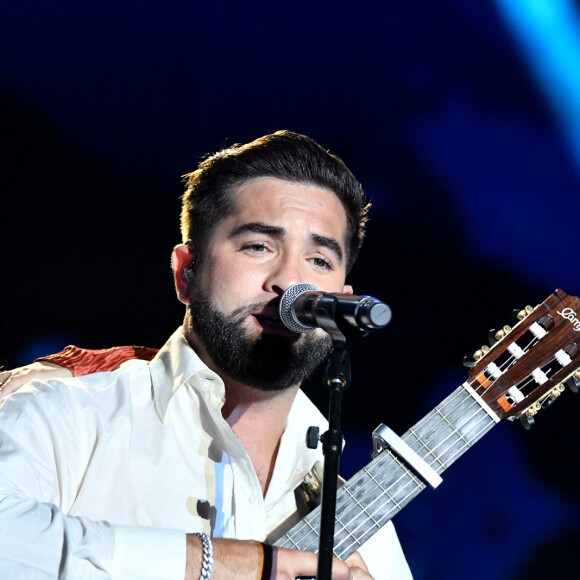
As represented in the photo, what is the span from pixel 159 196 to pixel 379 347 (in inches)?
47.3

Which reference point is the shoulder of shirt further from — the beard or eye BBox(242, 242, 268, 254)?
eye BBox(242, 242, 268, 254)

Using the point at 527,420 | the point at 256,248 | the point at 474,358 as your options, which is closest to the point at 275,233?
the point at 256,248

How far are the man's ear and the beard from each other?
Result: 13 centimetres

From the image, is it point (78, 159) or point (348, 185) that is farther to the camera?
point (78, 159)

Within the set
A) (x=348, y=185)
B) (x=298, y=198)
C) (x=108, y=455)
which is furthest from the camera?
(x=348, y=185)

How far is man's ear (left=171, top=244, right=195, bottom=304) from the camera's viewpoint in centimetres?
223

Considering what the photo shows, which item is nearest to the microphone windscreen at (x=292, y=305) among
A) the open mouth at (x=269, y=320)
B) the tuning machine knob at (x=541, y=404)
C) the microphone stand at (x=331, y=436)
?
the microphone stand at (x=331, y=436)

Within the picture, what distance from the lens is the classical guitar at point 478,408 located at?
1930 millimetres

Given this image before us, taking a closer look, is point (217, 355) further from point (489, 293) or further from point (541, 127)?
point (541, 127)

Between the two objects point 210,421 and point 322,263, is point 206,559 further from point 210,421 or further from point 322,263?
point 322,263

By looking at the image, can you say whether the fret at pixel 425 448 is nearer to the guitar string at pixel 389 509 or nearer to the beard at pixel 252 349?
the guitar string at pixel 389 509

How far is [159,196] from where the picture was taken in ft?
10.8

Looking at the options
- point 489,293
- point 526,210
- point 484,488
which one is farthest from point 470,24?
point 484,488

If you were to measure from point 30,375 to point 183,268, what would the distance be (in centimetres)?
57
